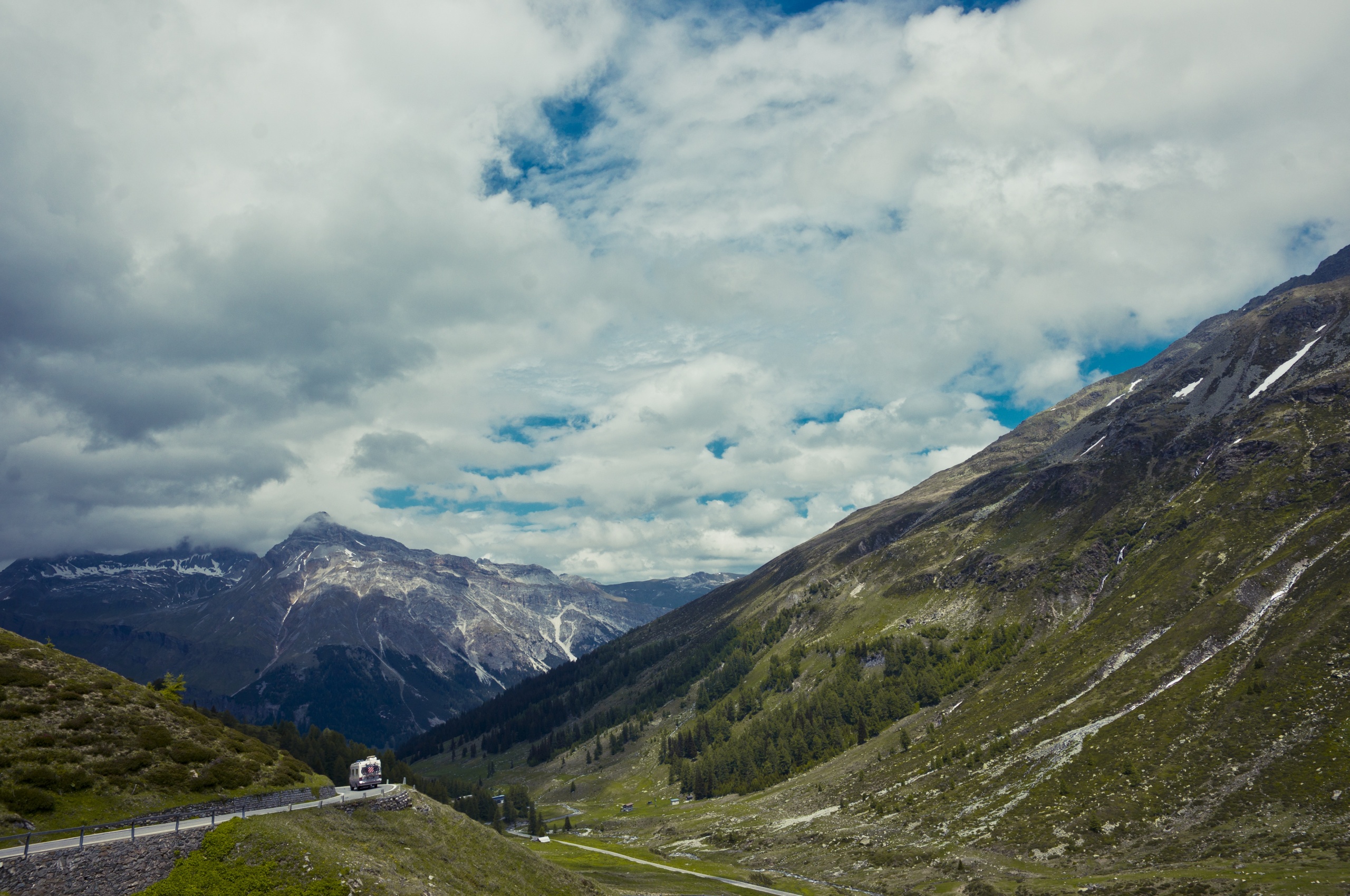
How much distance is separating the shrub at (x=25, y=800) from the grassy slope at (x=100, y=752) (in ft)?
0.18

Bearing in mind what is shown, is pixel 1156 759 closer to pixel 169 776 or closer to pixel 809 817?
pixel 809 817

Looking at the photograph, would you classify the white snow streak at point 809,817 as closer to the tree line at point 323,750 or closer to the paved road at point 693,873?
the paved road at point 693,873

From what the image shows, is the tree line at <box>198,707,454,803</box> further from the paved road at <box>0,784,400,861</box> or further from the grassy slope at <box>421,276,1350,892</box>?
the paved road at <box>0,784,400,861</box>

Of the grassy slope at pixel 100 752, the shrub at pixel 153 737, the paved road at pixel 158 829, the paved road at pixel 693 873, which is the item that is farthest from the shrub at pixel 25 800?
the paved road at pixel 693 873

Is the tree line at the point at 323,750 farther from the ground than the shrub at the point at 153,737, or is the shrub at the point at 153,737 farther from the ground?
the shrub at the point at 153,737

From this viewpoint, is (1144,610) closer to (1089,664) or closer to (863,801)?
(1089,664)

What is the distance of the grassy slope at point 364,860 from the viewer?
4450 centimetres

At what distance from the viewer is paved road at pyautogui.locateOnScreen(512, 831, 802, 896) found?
108938 millimetres

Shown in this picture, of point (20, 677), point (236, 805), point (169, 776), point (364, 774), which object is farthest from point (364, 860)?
point (20, 677)

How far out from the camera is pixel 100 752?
55.5 meters

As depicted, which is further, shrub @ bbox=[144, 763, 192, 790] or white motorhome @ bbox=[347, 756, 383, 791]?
white motorhome @ bbox=[347, 756, 383, 791]

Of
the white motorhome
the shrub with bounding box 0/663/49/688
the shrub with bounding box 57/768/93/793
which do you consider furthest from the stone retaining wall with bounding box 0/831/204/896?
the shrub with bounding box 0/663/49/688

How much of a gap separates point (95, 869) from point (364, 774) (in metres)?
29.8

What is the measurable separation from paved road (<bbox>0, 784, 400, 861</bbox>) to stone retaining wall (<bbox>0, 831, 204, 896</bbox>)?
616mm
